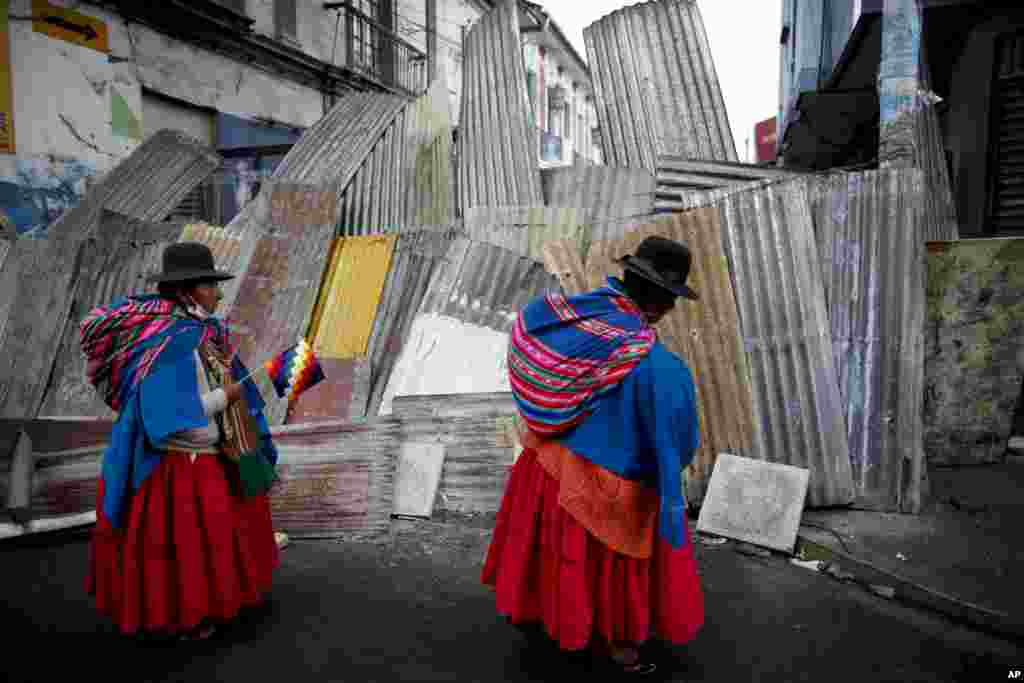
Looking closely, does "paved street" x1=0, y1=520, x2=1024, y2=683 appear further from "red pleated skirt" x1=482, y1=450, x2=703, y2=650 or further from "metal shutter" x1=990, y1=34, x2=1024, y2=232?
"metal shutter" x1=990, y1=34, x2=1024, y2=232

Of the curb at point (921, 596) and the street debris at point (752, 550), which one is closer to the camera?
the curb at point (921, 596)

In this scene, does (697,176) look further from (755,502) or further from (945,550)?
(945,550)

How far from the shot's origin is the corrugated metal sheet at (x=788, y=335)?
16.2 ft

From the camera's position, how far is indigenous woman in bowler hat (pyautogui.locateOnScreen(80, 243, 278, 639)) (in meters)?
3.10

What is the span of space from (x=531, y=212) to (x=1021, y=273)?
393 centimetres

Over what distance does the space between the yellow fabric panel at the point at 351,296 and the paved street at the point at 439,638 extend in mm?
2325

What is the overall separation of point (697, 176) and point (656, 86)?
5.06 ft

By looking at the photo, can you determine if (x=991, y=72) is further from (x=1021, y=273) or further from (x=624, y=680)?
(x=624, y=680)

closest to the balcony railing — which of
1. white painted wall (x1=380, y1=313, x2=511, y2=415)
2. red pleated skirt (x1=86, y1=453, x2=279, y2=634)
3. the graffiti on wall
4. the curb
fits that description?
the graffiti on wall

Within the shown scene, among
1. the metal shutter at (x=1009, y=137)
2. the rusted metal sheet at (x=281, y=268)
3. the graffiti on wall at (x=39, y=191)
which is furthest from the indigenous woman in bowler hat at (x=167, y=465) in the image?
the metal shutter at (x=1009, y=137)

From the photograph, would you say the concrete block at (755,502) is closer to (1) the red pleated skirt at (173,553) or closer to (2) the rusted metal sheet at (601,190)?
(2) the rusted metal sheet at (601,190)

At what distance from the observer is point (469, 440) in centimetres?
535

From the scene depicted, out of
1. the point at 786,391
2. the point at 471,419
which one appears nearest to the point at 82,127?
the point at 471,419

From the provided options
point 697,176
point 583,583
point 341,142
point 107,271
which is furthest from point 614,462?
point 107,271
